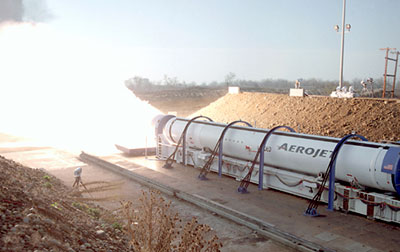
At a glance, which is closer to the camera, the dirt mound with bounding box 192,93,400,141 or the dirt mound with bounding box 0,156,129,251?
the dirt mound with bounding box 0,156,129,251

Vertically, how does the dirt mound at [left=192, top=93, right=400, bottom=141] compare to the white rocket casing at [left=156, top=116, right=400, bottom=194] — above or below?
above

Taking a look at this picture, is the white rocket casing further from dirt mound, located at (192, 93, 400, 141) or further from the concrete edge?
dirt mound, located at (192, 93, 400, 141)

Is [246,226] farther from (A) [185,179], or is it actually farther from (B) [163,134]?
(B) [163,134]

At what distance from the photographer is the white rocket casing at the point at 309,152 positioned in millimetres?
12156

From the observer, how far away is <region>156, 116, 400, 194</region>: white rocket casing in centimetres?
1216

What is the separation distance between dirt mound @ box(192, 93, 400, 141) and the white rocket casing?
Answer: 23.5ft

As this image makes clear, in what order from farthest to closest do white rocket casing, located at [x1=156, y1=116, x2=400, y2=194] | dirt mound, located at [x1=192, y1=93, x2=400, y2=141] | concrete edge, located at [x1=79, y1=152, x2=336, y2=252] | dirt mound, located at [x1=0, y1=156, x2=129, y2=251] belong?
1. dirt mound, located at [x1=192, y1=93, x2=400, y2=141]
2. white rocket casing, located at [x1=156, y1=116, x2=400, y2=194]
3. concrete edge, located at [x1=79, y1=152, x2=336, y2=252]
4. dirt mound, located at [x1=0, y1=156, x2=129, y2=251]

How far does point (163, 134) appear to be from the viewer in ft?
74.3

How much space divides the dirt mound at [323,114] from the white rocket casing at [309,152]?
715cm

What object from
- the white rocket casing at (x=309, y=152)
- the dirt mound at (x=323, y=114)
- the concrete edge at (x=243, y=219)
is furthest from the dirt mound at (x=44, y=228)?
the dirt mound at (x=323, y=114)

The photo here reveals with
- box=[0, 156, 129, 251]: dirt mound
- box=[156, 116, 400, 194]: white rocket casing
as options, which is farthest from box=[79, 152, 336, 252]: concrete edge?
box=[0, 156, 129, 251]: dirt mound

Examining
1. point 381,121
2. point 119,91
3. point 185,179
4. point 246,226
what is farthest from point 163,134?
point 381,121

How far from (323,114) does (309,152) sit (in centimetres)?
1384

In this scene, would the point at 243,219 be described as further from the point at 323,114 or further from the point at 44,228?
the point at 323,114
